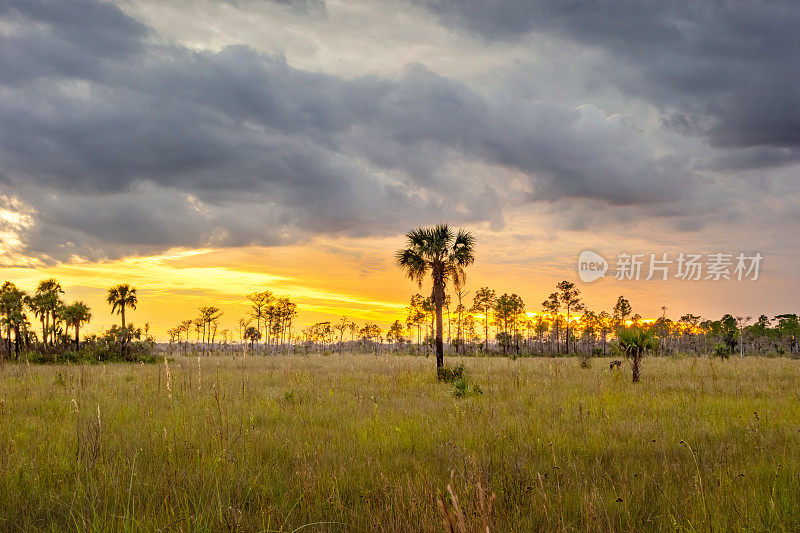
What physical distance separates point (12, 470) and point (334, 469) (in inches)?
152

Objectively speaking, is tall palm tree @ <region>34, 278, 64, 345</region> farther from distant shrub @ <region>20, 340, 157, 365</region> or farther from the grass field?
the grass field

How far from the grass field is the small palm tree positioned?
20.2 ft

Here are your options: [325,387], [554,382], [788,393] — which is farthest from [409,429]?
[788,393]

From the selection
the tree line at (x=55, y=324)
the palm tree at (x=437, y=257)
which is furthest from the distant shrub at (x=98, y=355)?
the palm tree at (x=437, y=257)

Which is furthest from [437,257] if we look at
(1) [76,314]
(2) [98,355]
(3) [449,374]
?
(1) [76,314]

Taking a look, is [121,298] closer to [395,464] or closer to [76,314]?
[76,314]

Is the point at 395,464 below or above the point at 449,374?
above

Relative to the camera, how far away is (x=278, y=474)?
550 cm

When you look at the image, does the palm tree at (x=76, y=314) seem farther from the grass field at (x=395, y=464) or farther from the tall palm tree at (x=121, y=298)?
the grass field at (x=395, y=464)

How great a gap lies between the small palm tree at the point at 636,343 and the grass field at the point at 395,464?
20.2 ft

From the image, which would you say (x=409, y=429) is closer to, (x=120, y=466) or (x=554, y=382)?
(x=120, y=466)

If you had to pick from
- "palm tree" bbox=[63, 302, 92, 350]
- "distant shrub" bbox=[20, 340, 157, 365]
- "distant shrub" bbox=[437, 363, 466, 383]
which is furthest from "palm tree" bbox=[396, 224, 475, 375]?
"palm tree" bbox=[63, 302, 92, 350]

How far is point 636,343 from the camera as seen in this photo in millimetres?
18172

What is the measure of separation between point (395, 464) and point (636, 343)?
15.5 meters
